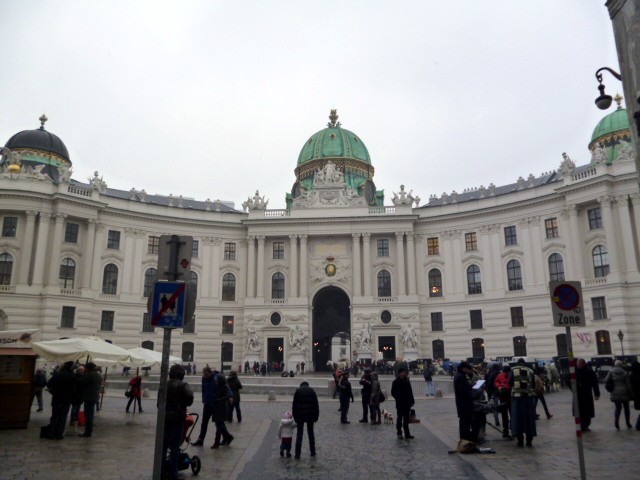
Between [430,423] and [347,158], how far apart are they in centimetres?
4907

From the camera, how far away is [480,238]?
172 feet

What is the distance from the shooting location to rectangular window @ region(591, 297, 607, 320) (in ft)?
139

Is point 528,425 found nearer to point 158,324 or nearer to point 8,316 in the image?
point 158,324

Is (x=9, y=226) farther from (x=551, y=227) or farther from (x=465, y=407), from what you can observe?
(x=551, y=227)

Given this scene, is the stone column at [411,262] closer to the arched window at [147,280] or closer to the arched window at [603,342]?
the arched window at [603,342]

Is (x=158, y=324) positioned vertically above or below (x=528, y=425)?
above

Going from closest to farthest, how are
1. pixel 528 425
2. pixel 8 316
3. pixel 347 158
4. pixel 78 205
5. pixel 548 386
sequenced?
pixel 528 425, pixel 548 386, pixel 8 316, pixel 78 205, pixel 347 158

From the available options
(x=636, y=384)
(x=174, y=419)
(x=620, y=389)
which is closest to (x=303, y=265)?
(x=620, y=389)

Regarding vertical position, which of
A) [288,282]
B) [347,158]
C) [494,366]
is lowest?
[494,366]

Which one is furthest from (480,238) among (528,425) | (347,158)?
(528,425)

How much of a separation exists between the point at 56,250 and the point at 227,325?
17806 millimetres

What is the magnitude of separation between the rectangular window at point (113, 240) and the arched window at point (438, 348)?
33.1 metres

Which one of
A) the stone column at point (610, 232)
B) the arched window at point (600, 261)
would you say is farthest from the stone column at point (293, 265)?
the stone column at point (610, 232)

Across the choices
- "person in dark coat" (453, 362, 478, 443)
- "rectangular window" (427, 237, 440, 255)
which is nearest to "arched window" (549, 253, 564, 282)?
"rectangular window" (427, 237, 440, 255)
